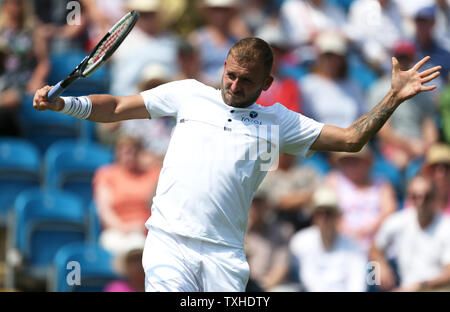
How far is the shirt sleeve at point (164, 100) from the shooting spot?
5.05 m

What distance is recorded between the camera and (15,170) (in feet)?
28.6

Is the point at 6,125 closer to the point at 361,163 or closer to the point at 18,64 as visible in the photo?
the point at 18,64

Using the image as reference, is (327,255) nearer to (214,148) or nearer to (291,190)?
(291,190)

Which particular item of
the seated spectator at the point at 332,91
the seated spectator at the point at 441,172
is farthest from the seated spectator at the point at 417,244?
the seated spectator at the point at 332,91

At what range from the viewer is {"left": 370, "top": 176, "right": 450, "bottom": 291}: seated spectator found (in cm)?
773

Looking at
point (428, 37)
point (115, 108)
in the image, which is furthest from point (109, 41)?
point (428, 37)

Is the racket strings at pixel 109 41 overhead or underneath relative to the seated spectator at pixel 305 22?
underneath

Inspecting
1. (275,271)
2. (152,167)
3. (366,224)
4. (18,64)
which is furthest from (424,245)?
(18,64)

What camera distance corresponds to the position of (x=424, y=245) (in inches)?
Result: 307

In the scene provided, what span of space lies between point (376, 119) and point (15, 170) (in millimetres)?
4778

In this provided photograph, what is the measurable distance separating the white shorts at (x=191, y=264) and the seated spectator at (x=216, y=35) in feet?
16.4

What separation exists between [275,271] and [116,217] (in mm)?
1648

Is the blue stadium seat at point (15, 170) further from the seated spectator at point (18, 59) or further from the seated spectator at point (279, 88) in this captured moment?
the seated spectator at point (279, 88)

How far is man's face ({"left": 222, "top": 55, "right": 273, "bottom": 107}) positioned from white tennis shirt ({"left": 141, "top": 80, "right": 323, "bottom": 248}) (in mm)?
54
